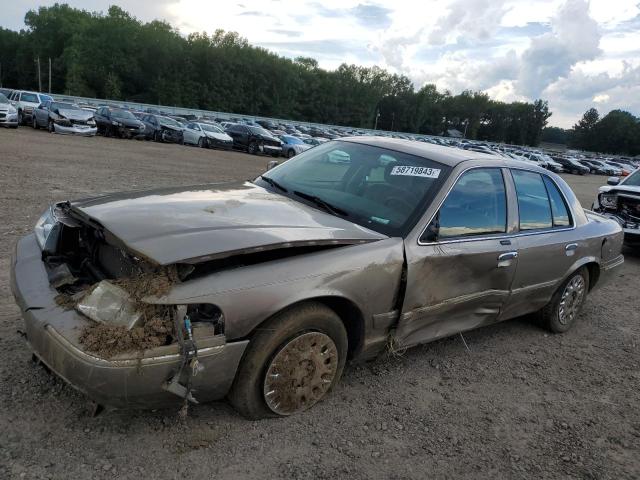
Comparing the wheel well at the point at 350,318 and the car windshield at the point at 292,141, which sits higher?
the wheel well at the point at 350,318

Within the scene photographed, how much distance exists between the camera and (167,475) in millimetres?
2436

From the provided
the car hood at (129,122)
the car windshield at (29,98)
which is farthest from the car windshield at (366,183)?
the car windshield at (29,98)

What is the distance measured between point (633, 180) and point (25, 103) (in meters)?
26.2

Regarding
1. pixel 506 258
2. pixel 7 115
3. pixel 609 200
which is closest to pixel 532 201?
pixel 506 258

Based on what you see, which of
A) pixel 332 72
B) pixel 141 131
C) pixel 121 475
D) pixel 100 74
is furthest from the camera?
pixel 332 72

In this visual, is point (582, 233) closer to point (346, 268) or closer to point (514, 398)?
point (514, 398)

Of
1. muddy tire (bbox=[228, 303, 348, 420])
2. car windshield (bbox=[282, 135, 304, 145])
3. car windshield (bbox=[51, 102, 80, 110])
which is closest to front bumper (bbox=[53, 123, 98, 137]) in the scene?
car windshield (bbox=[51, 102, 80, 110])

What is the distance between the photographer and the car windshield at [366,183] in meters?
3.43

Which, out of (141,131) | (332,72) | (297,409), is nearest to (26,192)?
(297,409)

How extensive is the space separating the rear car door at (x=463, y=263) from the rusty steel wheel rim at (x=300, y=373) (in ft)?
1.93

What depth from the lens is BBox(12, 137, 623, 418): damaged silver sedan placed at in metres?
2.41

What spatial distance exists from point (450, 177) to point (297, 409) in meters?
1.89

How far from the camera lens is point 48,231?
3.34 metres

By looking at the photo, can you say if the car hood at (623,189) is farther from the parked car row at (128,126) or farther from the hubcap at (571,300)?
the parked car row at (128,126)
